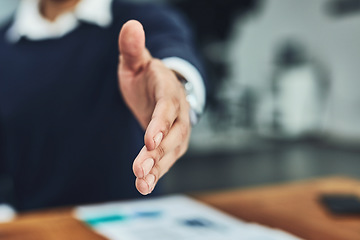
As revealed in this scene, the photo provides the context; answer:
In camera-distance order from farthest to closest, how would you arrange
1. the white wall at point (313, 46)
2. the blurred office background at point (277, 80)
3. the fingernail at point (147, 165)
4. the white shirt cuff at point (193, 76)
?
the white wall at point (313, 46)
the blurred office background at point (277, 80)
the white shirt cuff at point (193, 76)
the fingernail at point (147, 165)

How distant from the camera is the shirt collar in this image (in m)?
0.97

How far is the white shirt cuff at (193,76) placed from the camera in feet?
1.87

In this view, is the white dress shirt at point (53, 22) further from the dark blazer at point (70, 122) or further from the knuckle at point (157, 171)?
the knuckle at point (157, 171)

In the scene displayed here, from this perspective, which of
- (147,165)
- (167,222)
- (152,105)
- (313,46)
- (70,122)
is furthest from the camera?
(313,46)

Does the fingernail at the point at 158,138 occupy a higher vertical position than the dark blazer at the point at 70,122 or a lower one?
lower

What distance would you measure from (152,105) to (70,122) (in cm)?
54

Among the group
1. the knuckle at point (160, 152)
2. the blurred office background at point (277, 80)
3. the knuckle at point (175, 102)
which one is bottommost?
the knuckle at point (160, 152)

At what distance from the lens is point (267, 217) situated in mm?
728

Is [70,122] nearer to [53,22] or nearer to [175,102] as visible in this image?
[53,22]

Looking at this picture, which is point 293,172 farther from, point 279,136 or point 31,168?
point 31,168

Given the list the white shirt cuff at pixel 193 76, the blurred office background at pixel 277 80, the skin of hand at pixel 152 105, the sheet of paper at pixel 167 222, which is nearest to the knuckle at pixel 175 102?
the skin of hand at pixel 152 105

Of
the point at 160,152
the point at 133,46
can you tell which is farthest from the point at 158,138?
the point at 133,46

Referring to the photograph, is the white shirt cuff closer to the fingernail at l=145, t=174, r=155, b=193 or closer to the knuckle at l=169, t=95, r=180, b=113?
the knuckle at l=169, t=95, r=180, b=113

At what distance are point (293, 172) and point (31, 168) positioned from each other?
260 centimetres
